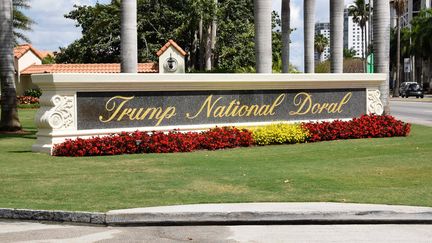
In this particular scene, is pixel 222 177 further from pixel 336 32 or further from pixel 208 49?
pixel 208 49

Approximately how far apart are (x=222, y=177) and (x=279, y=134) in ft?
23.2

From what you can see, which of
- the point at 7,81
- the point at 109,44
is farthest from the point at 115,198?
the point at 109,44

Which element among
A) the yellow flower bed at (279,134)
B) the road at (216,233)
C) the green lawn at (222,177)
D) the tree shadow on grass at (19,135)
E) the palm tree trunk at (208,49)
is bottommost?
the road at (216,233)

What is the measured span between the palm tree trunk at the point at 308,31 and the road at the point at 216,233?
82.9 ft

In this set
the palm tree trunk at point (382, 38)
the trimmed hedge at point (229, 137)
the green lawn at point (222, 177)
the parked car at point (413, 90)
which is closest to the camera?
the green lawn at point (222, 177)

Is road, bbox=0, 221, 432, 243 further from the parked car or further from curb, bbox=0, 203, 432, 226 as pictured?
the parked car

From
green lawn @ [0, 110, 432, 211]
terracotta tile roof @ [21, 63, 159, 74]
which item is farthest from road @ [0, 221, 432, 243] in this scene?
terracotta tile roof @ [21, 63, 159, 74]

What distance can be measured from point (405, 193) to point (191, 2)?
37903 mm

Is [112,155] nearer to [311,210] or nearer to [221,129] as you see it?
[221,129]

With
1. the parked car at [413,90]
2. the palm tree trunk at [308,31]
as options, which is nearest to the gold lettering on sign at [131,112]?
the palm tree trunk at [308,31]

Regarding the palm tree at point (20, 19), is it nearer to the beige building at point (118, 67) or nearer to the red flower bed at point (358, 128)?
the beige building at point (118, 67)

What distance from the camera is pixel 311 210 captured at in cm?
923

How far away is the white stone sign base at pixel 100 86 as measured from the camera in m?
17.4

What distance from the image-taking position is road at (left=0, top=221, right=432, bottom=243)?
814 cm
